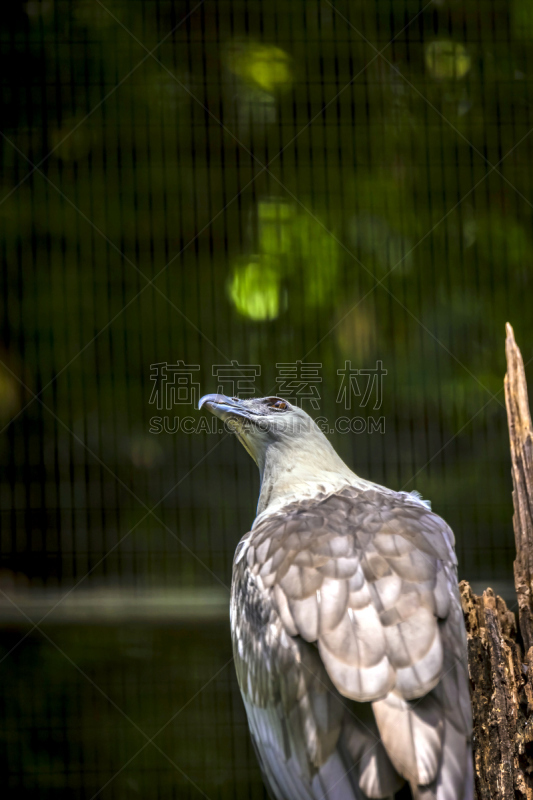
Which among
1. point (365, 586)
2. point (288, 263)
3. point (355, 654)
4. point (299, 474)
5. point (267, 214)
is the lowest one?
point (355, 654)

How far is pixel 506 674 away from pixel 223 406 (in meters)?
1.34

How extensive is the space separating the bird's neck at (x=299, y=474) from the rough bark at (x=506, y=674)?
62 cm

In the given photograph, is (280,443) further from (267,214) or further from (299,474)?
(267,214)

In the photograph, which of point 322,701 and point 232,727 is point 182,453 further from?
point 322,701

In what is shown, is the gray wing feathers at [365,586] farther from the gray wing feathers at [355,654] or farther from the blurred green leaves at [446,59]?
the blurred green leaves at [446,59]

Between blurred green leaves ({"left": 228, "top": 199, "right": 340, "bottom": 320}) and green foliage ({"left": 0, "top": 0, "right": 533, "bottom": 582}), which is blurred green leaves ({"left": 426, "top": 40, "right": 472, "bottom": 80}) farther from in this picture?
blurred green leaves ({"left": 228, "top": 199, "right": 340, "bottom": 320})

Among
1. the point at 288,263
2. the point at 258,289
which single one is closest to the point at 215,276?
the point at 258,289

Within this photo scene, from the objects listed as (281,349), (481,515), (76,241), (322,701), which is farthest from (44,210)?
(322,701)

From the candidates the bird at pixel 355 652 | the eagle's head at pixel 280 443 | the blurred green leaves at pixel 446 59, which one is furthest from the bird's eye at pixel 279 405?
the blurred green leaves at pixel 446 59

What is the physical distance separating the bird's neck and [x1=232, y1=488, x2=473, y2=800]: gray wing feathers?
0.40m

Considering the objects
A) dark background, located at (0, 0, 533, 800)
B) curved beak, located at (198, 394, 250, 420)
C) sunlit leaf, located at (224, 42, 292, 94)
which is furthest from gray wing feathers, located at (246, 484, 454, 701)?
sunlit leaf, located at (224, 42, 292, 94)

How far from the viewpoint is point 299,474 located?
2.73 meters

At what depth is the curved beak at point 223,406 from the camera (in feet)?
9.43

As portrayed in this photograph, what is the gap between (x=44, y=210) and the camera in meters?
3.77
